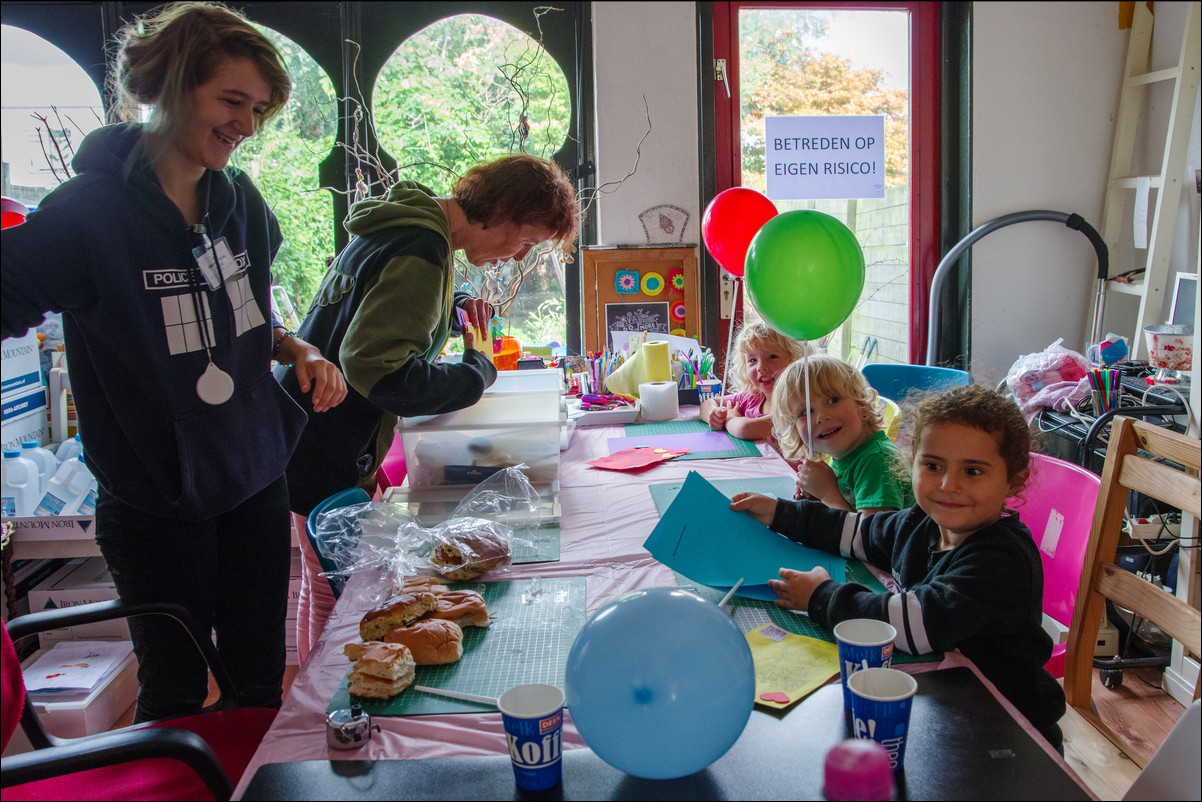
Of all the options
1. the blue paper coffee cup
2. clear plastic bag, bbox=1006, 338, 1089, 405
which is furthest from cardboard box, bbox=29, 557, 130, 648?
clear plastic bag, bbox=1006, 338, 1089, 405

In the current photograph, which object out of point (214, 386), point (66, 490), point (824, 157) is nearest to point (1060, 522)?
point (214, 386)

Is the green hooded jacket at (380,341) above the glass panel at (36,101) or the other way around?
the other way around

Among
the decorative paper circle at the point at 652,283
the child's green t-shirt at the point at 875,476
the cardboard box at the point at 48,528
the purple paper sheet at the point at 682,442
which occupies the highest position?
the decorative paper circle at the point at 652,283

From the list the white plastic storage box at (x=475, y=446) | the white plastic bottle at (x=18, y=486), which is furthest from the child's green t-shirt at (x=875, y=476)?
the white plastic bottle at (x=18, y=486)

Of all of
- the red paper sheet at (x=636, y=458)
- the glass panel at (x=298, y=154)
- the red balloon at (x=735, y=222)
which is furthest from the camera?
the glass panel at (x=298, y=154)

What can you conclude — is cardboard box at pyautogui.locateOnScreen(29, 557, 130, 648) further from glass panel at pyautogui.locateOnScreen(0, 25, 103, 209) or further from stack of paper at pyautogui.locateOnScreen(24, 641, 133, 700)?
glass panel at pyautogui.locateOnScreen(0, 25, 103, 209)

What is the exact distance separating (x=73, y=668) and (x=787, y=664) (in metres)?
2.11

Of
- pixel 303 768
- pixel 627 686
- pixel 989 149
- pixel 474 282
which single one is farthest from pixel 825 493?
pixel 989 149

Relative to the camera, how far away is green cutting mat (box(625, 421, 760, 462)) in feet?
7.15

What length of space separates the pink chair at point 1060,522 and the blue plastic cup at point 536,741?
1.13 metres

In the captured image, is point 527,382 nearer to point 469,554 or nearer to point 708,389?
point 708,389

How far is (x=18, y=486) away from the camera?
8.16ft

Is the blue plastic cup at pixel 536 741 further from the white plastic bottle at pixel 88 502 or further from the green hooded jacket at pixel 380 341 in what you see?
the white plastic bottle at pixel 88 502

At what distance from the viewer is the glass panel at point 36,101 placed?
2877 mm
